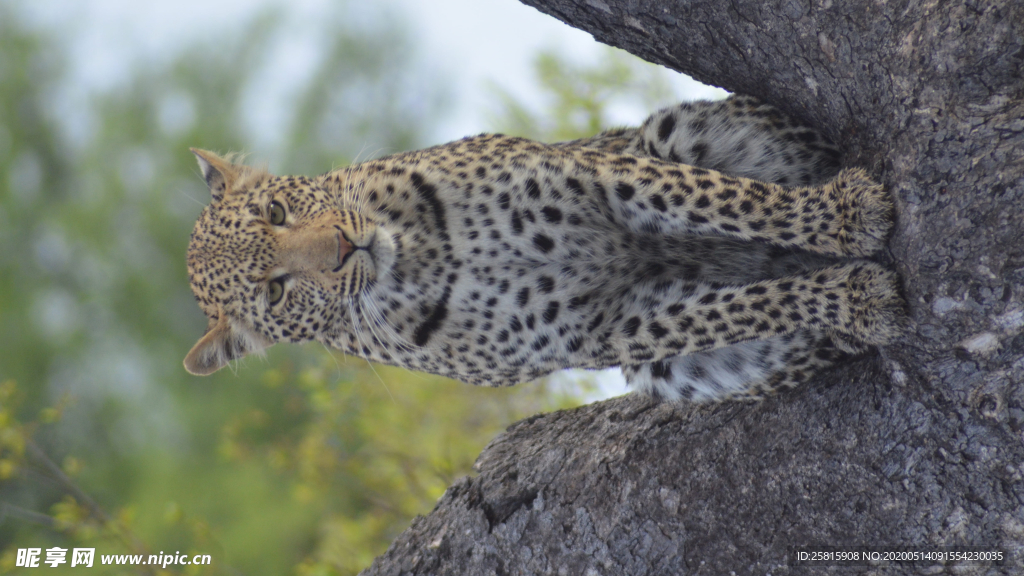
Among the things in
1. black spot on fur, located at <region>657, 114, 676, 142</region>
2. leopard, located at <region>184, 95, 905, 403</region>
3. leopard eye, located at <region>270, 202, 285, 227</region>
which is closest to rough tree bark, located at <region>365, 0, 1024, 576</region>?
leopard, located at <region>184, 95, 905, 403</region>

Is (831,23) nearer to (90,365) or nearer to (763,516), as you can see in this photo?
(763,516)

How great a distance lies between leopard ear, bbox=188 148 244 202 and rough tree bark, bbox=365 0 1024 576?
1.93 metres

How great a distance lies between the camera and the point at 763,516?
3385mm

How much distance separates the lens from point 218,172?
4.42 meters

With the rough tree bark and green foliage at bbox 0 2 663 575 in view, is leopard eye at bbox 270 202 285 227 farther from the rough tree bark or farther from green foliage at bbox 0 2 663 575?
green foliage at bbox 0 2 663 575

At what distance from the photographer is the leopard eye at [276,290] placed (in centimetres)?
399

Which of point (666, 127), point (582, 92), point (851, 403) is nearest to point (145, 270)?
point (582, 92)

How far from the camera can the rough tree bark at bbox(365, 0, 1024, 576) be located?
8.83ft

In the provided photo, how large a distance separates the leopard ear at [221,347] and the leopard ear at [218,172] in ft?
2.35

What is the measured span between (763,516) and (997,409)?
39.5 inches

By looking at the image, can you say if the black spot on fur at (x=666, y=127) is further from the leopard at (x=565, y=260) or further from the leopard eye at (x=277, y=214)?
the leopard eye at (x=277, y=214)

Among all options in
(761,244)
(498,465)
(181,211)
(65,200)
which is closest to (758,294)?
(761,244)

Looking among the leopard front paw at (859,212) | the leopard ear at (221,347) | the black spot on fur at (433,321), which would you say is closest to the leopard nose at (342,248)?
the black spot on fur at (433,321)

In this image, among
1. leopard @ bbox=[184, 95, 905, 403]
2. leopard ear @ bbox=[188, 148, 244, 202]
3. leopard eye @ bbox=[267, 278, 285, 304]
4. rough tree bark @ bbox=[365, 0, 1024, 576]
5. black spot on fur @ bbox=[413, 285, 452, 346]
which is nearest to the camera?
rough tree bark @ bbox=[365, 0, 1024, 576]
